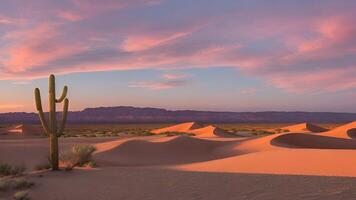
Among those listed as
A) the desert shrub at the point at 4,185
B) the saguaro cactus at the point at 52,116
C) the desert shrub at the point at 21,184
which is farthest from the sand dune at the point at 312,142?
the desert shrub at the point at 4,185

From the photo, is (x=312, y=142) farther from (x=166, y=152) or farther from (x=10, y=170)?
(x=10, y=170)

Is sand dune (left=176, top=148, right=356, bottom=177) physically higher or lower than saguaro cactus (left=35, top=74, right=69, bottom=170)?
lower

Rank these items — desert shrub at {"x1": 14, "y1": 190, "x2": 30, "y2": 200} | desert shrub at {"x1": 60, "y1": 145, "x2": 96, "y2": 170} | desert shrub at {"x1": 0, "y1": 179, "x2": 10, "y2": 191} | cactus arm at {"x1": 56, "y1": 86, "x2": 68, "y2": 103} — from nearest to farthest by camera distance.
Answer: desert shrub at {"x1": 14, "y1": 190, "x2": 30, "y2": 200} < desert shrub at {"x1": 0, "y1": 179, "x2": 10, "y2": 191} < cactus arm at {"x1": 56, "y1": 86, "x2": 68, "y2": 103} < desert shrub at {"x1": 60, "y1": 145, "x2": 96, "y2": 170}

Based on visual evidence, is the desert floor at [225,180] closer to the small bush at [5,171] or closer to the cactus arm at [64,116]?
the small bush at [5,171]

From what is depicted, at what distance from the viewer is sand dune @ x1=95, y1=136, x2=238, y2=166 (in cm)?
2784

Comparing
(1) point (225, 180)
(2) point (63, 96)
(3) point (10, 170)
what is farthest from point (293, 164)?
(3) point (10, 170)

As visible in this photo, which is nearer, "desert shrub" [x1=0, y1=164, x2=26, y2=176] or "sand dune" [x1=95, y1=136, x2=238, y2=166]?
"desert shrub" [x1=0, y1=164, x2=26, y2=176]

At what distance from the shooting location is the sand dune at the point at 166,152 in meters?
27.8

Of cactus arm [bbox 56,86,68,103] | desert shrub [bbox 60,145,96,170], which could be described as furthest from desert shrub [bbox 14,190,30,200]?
cactus arm [bbox 56,86,68,103]

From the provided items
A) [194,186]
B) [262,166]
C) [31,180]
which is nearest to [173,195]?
[194,186]

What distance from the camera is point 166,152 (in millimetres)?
31422

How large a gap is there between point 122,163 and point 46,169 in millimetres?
9770

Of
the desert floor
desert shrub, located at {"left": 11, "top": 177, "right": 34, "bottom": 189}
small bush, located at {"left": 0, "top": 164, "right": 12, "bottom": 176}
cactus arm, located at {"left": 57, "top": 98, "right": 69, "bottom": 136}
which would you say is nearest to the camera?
the desert floor

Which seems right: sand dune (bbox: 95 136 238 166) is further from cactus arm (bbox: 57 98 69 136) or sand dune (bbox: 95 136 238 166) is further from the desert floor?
the desert floor
